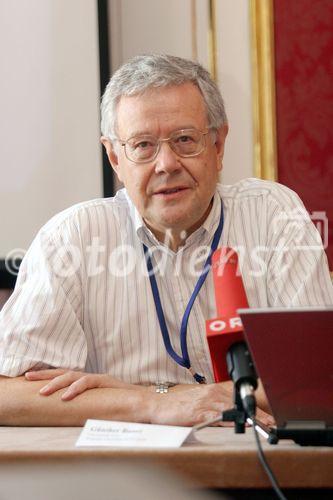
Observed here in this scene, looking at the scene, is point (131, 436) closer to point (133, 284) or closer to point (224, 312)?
point (224, 312)

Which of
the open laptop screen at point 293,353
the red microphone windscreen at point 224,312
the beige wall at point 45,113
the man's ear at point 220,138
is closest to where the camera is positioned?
the open laptop screen at point 293,353

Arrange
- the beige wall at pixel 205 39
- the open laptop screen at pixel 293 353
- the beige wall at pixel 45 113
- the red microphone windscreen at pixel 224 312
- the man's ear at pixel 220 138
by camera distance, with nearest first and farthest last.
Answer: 1. the open laptop screen at pixel 293 353
2. the red microphone windscreen at pixel 224 312
3. the man's ear at pixel 220 138
4. the beige wall at pixel 45 113
5. the beige wall at pixel 205 39

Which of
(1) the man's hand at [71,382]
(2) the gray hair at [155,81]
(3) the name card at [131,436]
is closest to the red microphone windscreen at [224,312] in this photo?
(3) the name card at [131,436]

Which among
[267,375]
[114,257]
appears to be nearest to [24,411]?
[114,257]

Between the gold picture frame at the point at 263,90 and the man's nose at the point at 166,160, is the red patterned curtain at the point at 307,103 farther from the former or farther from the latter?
the man's nose at the point at 166,160

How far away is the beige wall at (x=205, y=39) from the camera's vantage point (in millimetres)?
3068

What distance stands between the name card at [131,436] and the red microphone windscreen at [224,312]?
120 mm

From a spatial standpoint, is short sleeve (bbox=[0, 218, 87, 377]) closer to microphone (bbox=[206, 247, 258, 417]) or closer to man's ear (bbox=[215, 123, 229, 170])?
man's ear (bbox=[215, 123, 229, 170])

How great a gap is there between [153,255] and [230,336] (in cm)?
94

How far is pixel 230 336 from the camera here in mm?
1372

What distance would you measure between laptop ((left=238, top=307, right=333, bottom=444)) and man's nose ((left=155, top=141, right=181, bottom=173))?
90 cm

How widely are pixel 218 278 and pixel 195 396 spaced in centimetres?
43

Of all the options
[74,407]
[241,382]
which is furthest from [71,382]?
[241,382]

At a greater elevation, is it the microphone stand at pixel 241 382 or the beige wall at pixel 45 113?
the beige wall at pixel 45 113
